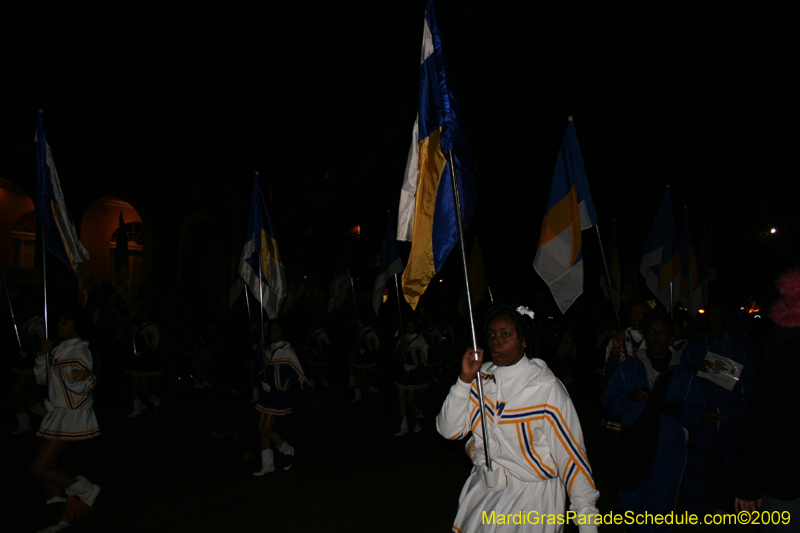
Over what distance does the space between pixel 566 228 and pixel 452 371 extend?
10228 mm

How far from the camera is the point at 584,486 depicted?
2.58 meters

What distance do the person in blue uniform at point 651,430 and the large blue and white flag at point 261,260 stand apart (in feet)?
17.9

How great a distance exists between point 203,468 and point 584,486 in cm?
570

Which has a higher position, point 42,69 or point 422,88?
point 42,69

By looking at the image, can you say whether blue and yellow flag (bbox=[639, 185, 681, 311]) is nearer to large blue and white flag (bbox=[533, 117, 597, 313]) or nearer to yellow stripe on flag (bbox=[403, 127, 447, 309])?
large blue and white flag (bbox=[533, 117, 597, 313])

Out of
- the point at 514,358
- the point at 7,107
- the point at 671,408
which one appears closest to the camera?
the point at 514,358

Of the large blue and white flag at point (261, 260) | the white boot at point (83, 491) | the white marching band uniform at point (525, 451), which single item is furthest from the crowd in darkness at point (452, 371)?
the large blue and white flag at point (261, 260)

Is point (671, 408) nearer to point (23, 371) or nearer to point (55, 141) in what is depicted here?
point (23, 371)

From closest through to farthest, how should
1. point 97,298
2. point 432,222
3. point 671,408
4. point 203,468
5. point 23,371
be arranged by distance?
point 432,222 → point 671,408 → point 203,468 → point 23,371 → point 97,298

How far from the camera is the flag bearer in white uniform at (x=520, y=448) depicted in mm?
2645

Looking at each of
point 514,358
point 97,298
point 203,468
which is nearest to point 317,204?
point 97,298

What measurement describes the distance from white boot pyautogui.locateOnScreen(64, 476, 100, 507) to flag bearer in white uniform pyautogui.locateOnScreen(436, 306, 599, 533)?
13.1ft

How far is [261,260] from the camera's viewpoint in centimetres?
823

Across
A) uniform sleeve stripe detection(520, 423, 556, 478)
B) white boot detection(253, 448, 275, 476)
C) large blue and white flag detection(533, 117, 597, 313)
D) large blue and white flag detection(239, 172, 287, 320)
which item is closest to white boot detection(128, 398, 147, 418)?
large blue and white flag detection(239, 172, 287, 320)
